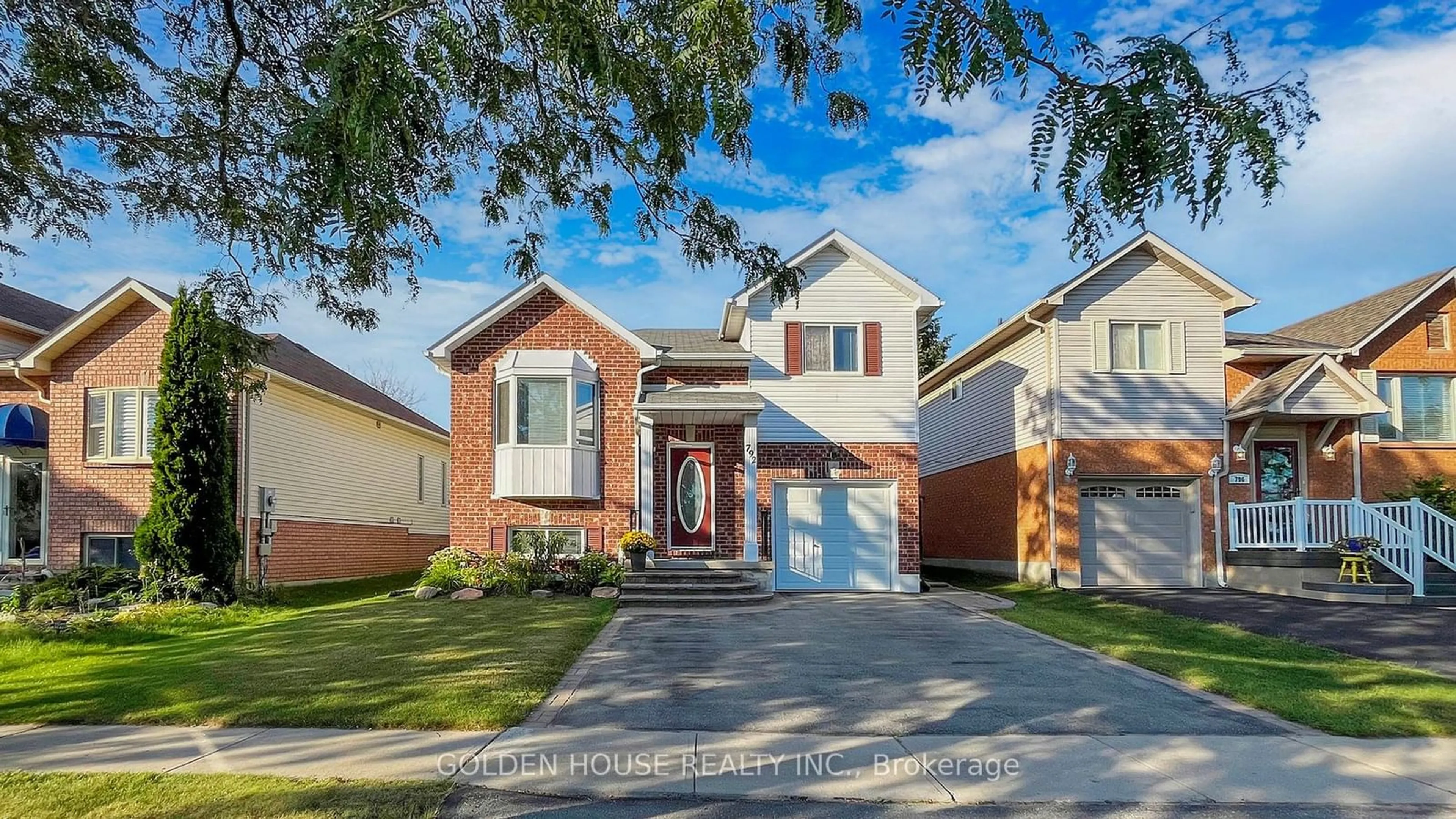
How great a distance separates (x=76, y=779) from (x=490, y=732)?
2631mm

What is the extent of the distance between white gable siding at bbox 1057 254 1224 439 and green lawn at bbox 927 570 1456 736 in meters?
4.97

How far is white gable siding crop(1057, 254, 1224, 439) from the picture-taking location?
19.2 metres

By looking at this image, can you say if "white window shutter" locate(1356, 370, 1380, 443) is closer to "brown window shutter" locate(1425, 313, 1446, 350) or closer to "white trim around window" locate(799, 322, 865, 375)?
"brown window shutter" locate(1425, 313, 1446, 350)

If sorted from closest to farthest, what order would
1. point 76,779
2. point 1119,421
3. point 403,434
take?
Result: 1. point 76,779
2. point 1119,421
3. point 403,434

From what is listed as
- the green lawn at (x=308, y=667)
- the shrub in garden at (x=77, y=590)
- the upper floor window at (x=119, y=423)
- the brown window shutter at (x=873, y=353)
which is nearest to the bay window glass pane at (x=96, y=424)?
the upper floor window at (x=119, y=423)

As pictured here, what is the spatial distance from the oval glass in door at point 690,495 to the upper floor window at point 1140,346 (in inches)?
351

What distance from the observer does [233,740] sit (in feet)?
22.9

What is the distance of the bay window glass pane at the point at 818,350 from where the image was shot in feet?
62.1

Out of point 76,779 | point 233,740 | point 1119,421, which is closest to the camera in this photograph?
point 76,779

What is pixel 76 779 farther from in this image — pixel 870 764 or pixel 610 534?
pixel 610 534

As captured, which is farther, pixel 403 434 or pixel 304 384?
pixel 403 434

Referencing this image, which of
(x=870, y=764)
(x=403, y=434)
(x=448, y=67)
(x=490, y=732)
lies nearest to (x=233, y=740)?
(x=490, y=732)

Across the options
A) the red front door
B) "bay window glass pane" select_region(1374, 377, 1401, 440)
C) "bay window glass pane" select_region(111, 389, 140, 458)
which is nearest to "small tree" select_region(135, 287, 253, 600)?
"bay window glass pane" select_region(111, 389, 140, 458)

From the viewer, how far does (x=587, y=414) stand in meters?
18.2
